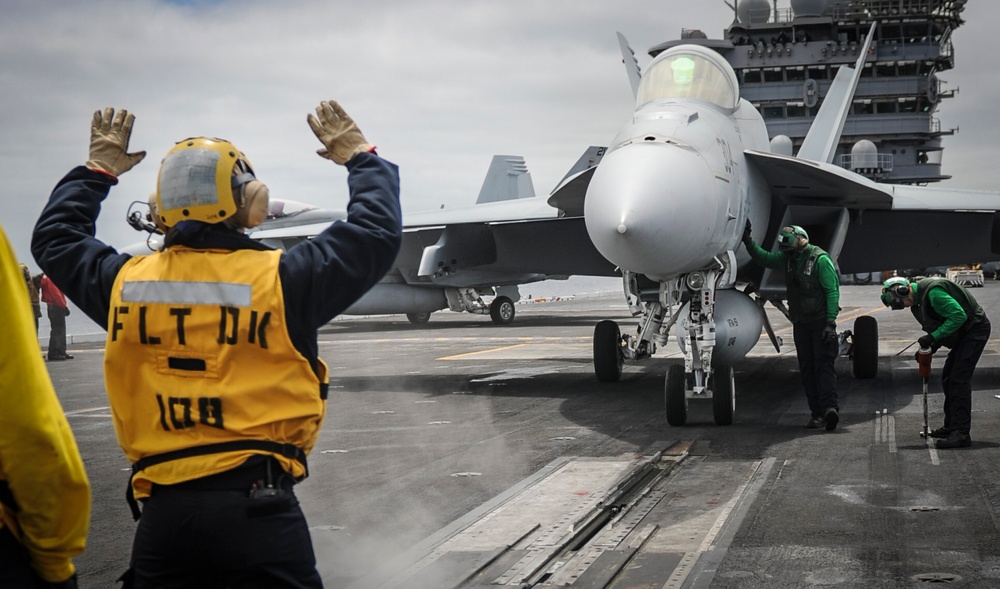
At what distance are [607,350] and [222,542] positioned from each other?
12.2m

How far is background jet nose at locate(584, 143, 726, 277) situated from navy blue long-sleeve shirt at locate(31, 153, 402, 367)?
594 cm

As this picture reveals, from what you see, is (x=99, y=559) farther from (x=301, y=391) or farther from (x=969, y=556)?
(x=969, y=556)

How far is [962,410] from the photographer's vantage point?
934 cm

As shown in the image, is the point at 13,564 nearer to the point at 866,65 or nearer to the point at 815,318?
the point at 815,318

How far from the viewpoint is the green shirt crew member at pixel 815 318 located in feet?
34.0

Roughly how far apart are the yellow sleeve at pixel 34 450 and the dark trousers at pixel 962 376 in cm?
849

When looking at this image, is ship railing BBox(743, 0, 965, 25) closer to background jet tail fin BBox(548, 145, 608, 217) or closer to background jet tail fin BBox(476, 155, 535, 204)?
background jet tail fin BBox(476, 155, 535, 204)

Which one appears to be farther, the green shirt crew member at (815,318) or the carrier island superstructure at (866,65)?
the carrier island superstructure at (866,65)

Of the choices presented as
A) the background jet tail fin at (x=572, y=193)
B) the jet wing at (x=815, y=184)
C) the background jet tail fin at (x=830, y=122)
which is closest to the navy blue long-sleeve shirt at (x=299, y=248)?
the background jet tail fin at (x=572, y=193)

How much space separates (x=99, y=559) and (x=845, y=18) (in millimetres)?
68008

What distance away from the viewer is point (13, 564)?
2.51m

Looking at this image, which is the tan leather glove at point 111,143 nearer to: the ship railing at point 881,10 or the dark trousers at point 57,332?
the dark trousers at point 57,332

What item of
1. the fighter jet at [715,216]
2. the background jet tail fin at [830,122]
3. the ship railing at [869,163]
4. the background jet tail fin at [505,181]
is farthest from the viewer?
the ship railing at [869,163]

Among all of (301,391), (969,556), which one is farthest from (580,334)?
(301,391)
